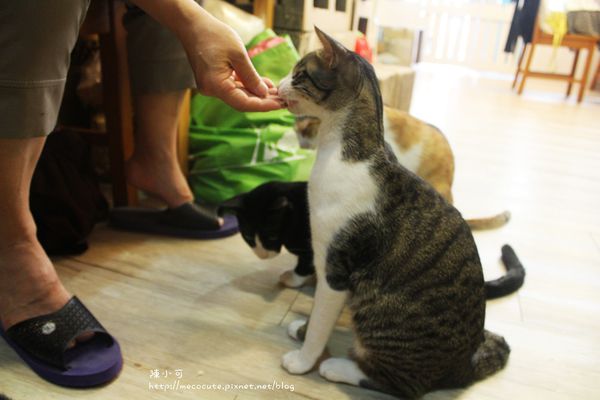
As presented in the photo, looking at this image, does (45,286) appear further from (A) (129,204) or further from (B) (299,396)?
(A) (129,204)

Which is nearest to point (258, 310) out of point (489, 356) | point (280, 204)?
point (280, 204)

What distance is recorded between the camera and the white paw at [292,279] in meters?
1.13

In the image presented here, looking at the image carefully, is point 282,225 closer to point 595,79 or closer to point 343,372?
point 343,372

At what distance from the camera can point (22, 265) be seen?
0.81 m

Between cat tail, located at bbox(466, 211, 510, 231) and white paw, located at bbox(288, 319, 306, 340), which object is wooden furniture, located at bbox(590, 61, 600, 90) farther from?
white paw, located at bbox(288, 319, 306, 340)

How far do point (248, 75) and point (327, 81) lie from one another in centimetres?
20

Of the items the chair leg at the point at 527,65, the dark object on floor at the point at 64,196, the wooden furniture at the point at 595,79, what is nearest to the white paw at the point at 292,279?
the dark object on floor at the point at 64,196

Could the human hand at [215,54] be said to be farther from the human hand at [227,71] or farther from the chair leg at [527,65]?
the chair leg at [527,65]

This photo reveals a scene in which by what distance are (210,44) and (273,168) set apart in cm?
68

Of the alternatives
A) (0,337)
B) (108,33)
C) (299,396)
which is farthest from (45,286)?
(108,33)

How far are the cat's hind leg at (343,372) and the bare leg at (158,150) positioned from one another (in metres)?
0.68

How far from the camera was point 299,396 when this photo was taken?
32.0 inches

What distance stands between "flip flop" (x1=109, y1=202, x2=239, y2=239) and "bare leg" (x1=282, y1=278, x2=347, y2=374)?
55 centimetres

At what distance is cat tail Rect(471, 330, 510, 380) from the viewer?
863 mm
